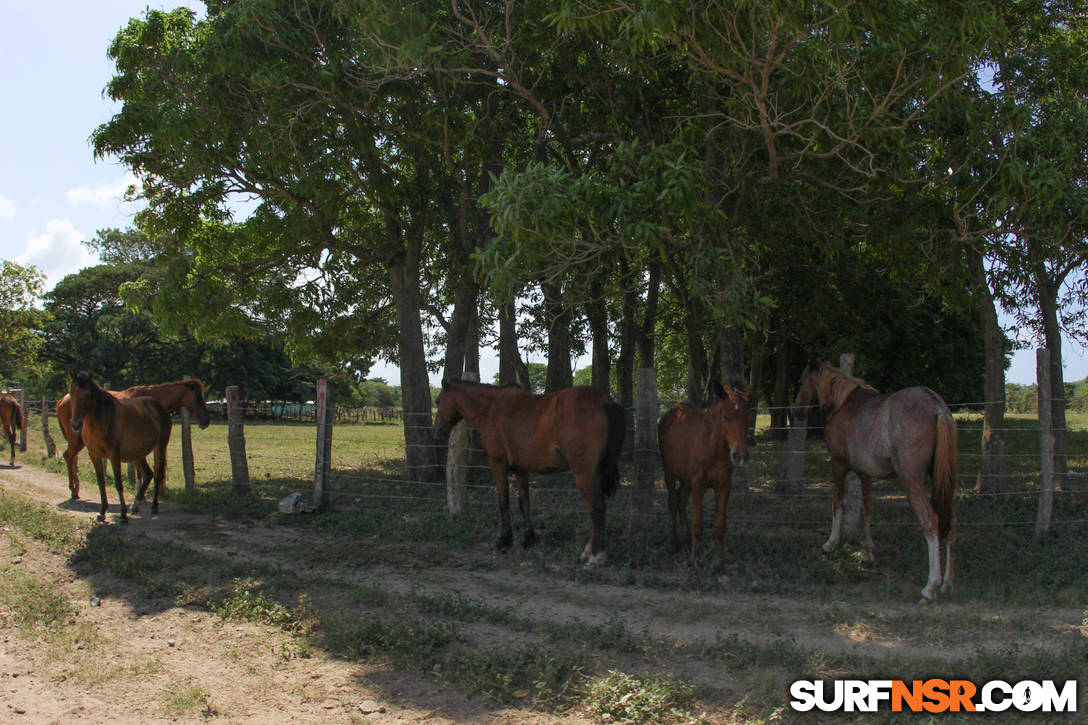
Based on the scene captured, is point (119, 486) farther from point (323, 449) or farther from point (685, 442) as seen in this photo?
point (685, 442)

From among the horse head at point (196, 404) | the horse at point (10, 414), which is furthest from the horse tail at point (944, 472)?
the horse at point (10, 414)

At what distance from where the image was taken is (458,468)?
10453 millimetres

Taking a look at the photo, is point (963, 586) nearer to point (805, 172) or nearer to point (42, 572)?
point (805, 172)

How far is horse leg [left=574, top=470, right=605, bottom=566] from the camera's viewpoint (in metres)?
8.00

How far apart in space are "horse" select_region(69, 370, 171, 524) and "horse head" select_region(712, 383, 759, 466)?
26.3ft

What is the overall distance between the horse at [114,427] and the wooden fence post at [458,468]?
173 inches

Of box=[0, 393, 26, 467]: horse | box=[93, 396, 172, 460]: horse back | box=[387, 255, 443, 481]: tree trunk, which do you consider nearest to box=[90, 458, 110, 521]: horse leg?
box=[93, 396, 172, 460]: horse back

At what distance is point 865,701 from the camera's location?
4.34 meters

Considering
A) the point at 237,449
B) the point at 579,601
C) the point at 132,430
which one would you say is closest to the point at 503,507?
the point at 579,601

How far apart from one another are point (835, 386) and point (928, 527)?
219 centimetres

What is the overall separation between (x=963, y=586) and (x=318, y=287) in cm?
1299

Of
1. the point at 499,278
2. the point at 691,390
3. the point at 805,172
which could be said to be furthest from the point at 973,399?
the point at 499,278

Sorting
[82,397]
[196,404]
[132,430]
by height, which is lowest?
[132,430]

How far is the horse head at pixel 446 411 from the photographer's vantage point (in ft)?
31.1
